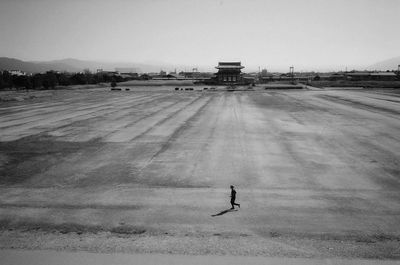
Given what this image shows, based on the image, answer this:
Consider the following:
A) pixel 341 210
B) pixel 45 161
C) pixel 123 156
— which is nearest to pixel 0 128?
pixel 45 161

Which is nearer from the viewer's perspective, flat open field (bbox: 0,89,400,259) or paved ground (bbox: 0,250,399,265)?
paved ground (bbox: 0,250,399,265)

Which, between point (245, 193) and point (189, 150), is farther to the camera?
point (189, 150)

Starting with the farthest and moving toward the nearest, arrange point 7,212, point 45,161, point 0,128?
point 0,128 → point 45,161 → point 7,212

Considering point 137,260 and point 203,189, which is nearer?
point 137,260

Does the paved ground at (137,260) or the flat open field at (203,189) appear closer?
the paved ground at (137,260)

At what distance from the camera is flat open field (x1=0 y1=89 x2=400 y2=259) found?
13016 millimetres

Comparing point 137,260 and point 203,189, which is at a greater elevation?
point 203,189

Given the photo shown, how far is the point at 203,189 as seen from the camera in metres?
Answer: 18.6

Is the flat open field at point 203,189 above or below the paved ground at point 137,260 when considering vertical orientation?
above

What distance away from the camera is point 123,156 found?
25484mm

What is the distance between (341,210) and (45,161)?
19.6 metres

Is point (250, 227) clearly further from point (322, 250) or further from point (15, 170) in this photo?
point (15, 170)

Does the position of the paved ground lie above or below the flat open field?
below

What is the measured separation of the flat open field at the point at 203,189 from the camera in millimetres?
13016
